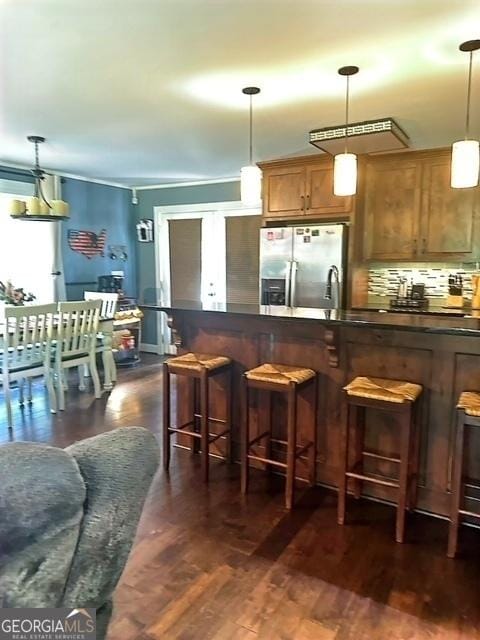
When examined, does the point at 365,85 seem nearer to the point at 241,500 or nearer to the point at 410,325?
the point at 410,325

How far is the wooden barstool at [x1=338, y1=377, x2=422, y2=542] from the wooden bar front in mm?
53

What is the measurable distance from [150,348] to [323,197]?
138 inches

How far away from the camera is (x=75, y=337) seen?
14.0 ft

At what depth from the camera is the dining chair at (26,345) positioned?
361cm

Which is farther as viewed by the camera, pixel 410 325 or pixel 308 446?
pixel 308 446

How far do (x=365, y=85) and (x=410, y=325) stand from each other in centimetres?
157

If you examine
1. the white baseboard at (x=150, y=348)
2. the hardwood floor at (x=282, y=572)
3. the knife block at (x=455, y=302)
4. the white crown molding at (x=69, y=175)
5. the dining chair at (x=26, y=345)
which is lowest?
the hardwood floor at (x=282, y=572)

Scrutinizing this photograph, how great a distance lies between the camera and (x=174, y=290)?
6469 mm

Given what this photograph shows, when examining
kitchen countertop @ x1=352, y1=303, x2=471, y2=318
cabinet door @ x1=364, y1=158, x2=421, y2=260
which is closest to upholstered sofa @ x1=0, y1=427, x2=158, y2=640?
kitchen countertop @ x1=352, y1=303, x2=471, y2=318

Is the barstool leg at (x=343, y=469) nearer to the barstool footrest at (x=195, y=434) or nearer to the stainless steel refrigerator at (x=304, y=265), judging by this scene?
the barstool footrest at (x=195, y=434)

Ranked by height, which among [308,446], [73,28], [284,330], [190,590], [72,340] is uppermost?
[73,28]

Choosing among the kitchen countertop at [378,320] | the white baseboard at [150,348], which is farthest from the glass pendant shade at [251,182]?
the white baseboard at [150,348]

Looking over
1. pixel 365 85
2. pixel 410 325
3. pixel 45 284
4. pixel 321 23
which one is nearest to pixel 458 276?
pixel 365 85

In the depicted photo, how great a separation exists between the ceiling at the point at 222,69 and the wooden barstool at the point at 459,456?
169 centimetres
